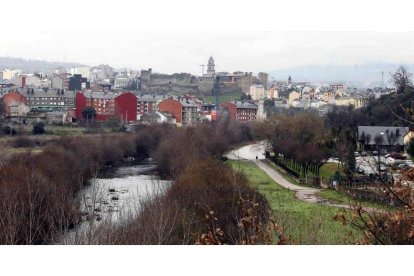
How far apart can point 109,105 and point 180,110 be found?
66.8 inches

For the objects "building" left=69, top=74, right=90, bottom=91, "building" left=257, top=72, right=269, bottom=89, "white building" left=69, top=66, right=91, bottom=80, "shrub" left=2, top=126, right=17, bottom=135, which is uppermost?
"white building" left=69, top=66, right=91, bottom=80

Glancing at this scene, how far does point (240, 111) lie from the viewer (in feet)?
49.9

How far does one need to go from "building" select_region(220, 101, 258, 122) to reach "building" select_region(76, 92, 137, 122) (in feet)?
8.07

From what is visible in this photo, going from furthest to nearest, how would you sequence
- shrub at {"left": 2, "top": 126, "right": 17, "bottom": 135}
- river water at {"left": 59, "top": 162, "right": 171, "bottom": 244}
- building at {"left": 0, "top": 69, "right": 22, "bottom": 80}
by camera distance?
1. building at {"left": 0, "top": 69, "right": 22, "bottom": 80}
2. shrub at {"left": 2, "top": 126, "right": 17, "bottom": 135}
3. river water at {"left": 59, "top": 162, "right": 171, "bottom": 244}

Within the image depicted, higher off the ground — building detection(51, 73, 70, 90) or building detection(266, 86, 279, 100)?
building detection(51, 73, 70, 90)

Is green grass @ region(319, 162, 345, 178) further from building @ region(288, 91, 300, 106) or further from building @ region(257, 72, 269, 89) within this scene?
building @ region(288, 91, 300, 106)

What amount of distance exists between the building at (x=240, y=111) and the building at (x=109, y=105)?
2.46 m

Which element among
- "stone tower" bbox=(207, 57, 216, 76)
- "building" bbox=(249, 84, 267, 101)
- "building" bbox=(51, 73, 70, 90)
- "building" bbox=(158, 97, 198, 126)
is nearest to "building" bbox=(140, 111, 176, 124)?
"building" bbox=(158, 97, 198, 126)

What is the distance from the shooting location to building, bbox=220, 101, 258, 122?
48.9 feet

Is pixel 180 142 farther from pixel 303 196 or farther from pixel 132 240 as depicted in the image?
pixel 132 240

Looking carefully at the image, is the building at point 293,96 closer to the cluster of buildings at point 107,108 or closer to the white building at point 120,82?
the white building at point 120,82

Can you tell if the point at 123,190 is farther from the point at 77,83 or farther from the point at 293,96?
the point at 293,96

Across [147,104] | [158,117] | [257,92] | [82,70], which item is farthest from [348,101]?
[82,70]

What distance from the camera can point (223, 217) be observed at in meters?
3.54
